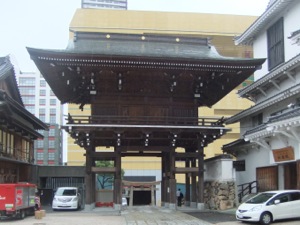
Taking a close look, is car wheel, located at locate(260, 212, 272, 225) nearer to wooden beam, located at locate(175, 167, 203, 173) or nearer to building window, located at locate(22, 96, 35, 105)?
wooden beam, located at locate(175, 167, 203, 173)

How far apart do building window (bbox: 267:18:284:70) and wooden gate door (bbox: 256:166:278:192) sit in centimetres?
682

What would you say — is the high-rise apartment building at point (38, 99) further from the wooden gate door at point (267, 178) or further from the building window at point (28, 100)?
the wooden gate door at point (267, 178)

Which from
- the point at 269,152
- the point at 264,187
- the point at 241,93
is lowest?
the point at 264,187

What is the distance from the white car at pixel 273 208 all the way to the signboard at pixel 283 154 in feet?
10.1

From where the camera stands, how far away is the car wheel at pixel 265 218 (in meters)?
18.2

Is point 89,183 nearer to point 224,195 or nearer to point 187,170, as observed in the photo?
point 187,170

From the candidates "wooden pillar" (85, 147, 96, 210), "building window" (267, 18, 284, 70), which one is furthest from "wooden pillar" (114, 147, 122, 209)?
"building window" (267, 18, 284, 70)

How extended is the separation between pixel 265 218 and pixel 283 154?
549cm

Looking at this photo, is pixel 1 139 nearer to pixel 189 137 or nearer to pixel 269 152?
pixel 189 137

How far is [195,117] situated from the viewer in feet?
87.6

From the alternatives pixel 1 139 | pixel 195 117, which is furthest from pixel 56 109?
pixel 195 117

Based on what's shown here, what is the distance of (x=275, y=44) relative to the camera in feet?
92.8

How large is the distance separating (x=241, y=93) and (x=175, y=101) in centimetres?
725

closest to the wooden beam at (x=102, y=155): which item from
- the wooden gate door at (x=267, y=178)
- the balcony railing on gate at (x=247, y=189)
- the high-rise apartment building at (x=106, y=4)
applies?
the balcony railing on gate at (x=247, y=189)
